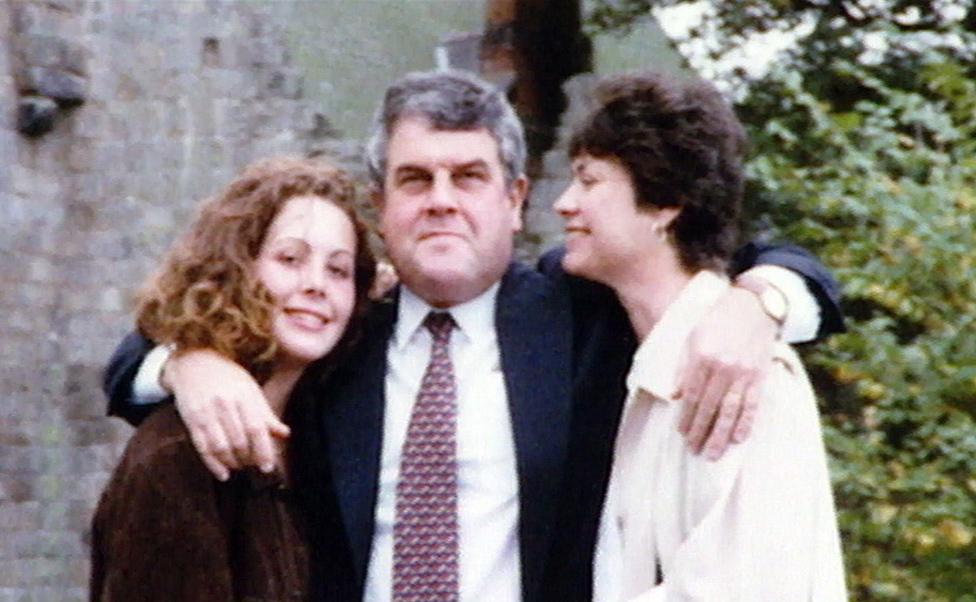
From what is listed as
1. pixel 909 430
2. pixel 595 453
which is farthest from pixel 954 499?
pixel 595 453

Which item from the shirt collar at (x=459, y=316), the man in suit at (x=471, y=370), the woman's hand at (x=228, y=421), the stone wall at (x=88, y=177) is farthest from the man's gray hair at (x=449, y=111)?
the stone wall at (x=88, y=177)

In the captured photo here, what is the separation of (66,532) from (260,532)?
672 centimetres

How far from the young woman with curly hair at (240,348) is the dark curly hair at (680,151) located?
513 mm

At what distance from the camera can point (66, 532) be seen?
9.77 m

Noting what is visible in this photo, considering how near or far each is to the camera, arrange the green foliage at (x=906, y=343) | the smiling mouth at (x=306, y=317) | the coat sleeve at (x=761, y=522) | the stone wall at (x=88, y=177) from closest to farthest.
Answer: the coat sleeve at (x=761, y=522)
the smiling mouth at (x=306, y=317)
the green foliage at (x=906, y=343)
the stone wall at (x=88, y=177)

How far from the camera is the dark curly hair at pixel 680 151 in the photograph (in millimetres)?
3414

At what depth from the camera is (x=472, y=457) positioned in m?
3.52

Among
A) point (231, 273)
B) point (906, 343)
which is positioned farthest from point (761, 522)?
point (906, 343)

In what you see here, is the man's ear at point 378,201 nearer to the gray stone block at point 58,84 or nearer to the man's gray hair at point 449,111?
the man's gray hair at point 449,111

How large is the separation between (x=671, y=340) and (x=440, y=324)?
532 mm

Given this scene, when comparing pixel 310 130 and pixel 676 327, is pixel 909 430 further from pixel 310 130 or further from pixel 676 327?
pixel 310 130

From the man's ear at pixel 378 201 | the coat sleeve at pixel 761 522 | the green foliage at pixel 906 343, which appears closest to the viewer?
the coat sleeve at pixel 761 522

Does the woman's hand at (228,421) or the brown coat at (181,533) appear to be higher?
the woman's hand at (228,421)

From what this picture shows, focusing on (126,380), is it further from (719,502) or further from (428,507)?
(719,502)
